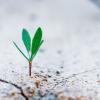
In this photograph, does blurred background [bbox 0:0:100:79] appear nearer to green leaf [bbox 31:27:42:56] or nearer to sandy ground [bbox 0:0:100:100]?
sandy ground [bbox 0:0:100:100]

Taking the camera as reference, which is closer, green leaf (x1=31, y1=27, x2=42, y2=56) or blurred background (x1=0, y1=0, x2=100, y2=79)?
green leaf (x1=31, y1=27, x2=42, y2=56)

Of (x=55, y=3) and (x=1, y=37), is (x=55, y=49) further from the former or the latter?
(x=55, y=3)

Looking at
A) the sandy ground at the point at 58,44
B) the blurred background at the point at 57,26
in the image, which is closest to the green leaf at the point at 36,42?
the sandy ground at the point at 58,44

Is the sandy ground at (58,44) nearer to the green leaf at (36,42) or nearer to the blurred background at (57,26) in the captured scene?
the blurred background at (57,26)

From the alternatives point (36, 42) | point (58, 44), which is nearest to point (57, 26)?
point (58, 44)

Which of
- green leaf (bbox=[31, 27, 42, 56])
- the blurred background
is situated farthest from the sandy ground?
green leaf (bbox=[31, 27, 42, 56])

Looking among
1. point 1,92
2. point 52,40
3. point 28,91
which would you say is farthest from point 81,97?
point 52,40

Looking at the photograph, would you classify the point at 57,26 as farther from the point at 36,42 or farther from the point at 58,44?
the point at 36,42

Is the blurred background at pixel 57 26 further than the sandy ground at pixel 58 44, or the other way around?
the blurred background at pixel 57 26
